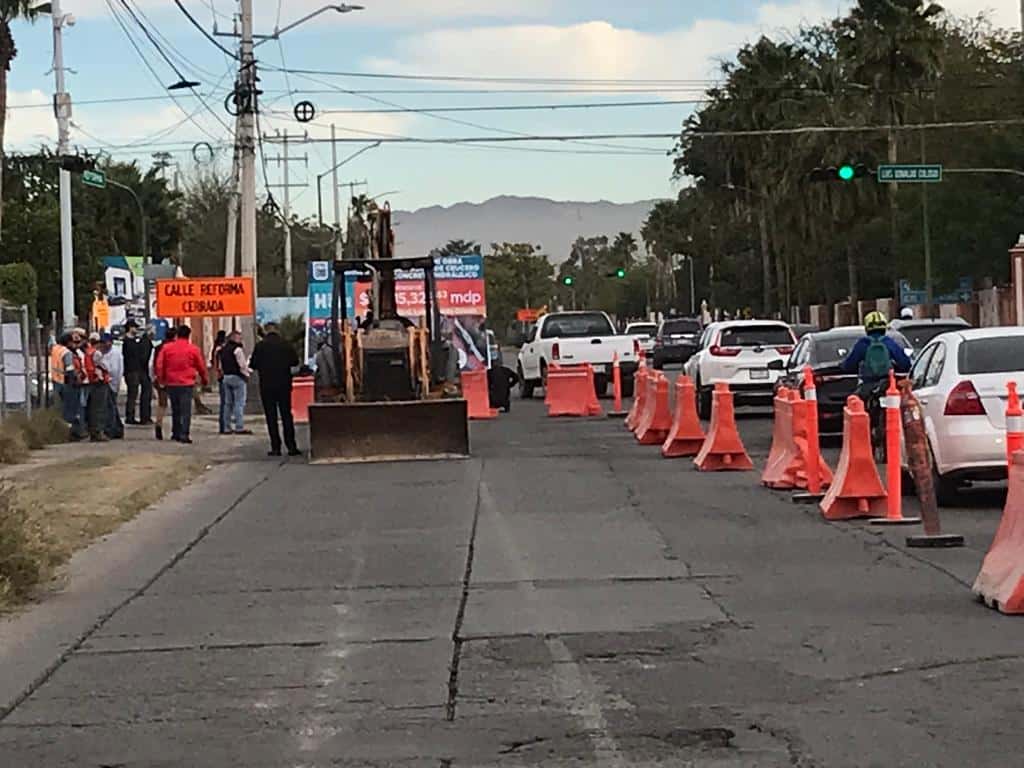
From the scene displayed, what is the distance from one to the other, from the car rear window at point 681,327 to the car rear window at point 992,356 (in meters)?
42.2

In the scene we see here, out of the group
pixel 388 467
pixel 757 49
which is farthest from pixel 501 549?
pixel 757 49

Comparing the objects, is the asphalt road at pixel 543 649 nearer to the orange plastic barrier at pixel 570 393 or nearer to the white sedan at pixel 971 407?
the white sedan at pixel 971 407

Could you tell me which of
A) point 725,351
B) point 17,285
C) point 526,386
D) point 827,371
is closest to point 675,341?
point 526,386

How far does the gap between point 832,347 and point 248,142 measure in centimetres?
1729

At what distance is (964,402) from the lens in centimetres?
1521

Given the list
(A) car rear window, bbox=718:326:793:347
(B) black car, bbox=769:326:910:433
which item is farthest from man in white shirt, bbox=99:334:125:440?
(B) black car, bbox=769:326:910:433

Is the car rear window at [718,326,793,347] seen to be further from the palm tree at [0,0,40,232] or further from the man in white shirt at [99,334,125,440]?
the palm tree at [0,0,40,232]

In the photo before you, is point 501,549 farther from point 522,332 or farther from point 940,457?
point 522,332

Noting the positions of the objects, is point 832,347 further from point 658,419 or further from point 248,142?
point 248,142

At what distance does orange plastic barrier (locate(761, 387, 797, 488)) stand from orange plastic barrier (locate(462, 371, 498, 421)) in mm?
14992

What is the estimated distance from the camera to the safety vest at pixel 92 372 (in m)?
27.3

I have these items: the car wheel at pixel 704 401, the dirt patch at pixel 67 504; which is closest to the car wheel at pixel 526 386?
the car wheel at pixel 704 401

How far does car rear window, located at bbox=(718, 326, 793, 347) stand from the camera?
29.8 m

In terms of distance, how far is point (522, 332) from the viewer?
4238 cm
